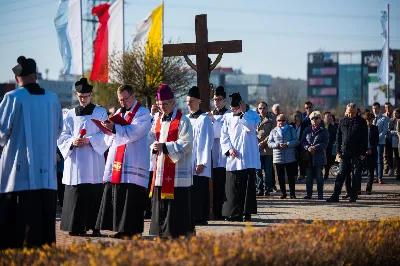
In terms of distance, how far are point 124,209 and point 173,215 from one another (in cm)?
83

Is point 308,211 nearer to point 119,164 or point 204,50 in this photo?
point 204,50

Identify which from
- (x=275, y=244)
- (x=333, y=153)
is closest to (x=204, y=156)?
(x=275, y=244)

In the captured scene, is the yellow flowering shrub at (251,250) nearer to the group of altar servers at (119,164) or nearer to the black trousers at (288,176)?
the group of altar servers at (119,164)

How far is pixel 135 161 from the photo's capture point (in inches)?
522

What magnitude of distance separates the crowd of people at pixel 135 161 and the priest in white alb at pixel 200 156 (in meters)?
0.02

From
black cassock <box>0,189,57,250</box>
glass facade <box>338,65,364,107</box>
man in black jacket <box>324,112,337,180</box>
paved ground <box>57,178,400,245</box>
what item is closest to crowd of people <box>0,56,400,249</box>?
black cassock <box>0,189,57,250</box>

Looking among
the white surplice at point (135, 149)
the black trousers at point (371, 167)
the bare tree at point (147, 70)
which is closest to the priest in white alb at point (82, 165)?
the white surplice at point (135, 149)

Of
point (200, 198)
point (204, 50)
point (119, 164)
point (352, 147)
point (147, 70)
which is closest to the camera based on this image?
point (119, 164)

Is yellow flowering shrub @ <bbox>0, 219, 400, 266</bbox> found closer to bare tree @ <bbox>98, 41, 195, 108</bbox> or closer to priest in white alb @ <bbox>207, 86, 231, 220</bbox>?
priest in white alb @ <bbox>207, 86, 231, 220</bbox>

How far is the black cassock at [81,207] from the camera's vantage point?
→ 44.8 feet

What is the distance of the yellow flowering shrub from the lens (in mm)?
8039

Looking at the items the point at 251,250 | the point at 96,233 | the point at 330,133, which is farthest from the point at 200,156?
the point at 330,133

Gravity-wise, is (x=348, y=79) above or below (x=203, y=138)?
above

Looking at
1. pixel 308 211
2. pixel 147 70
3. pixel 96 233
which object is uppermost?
pixel 147 70
